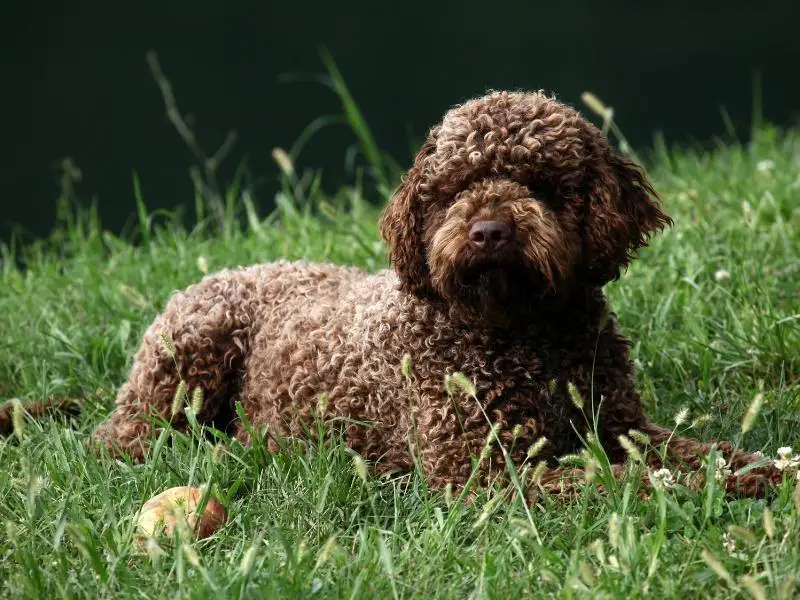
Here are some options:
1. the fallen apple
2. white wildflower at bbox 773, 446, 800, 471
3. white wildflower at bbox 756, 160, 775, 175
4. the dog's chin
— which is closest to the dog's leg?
the fallen apple

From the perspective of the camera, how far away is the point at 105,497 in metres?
3.20

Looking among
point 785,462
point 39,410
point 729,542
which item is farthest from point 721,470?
point 39,410

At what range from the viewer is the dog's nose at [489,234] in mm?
3154

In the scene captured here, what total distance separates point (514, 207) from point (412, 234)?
413 mm

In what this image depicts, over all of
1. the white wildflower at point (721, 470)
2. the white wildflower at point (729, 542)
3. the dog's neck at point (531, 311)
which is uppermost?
the dog's neck at point (531, 311)

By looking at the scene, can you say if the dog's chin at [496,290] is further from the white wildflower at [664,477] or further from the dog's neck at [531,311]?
the white wildflower at [664,477]

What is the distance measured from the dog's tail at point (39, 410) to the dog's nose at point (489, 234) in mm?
1765

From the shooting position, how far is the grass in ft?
8.99

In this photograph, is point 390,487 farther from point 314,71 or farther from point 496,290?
point 314,71

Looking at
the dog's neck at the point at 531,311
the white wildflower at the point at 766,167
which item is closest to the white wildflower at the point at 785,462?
the dog's neck at the point at 531,311

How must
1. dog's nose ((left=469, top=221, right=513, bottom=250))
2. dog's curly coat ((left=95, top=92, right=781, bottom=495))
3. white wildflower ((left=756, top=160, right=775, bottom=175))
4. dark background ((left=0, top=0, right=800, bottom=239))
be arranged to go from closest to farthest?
dog's nose ((left=469, top=221, right=513, bottom=250)), dog's curly coat ((left=95, top=92, right=781, bottom=495)), white wildflower ((left=756, top=160, right=775, bottom=175)), dark background ((left=0, top=0, right=800, bottom=239))

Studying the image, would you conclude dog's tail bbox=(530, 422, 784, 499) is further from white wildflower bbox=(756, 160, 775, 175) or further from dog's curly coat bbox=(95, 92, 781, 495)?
white wildflower bbox=(756, 160, 775, 175)

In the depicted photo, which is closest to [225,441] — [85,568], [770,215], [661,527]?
[85,568]

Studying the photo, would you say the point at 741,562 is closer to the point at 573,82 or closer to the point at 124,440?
the point at 124,440
